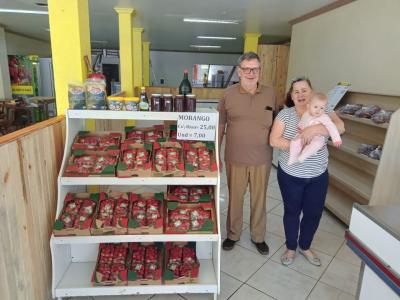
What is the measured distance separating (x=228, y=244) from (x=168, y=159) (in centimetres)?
112

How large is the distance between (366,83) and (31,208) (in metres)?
3.68

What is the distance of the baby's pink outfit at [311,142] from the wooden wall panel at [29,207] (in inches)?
62.4

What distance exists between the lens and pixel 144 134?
2.13 metres

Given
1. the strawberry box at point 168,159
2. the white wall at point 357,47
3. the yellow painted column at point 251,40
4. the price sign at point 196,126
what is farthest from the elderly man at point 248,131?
the yellow painted column at point 251,40

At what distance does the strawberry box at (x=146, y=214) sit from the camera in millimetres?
1842

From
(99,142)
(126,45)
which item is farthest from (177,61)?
(99,142)

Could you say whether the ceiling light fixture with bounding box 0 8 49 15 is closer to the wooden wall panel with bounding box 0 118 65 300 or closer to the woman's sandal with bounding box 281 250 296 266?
the wooden wall panel with bounding box 0 118 65 300

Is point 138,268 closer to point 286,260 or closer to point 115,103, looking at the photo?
point 115,103

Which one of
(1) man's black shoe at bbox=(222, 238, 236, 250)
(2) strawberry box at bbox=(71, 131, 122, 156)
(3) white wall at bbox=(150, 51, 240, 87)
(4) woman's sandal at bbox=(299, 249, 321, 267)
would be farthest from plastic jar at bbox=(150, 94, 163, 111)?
(3) white wall at bbox=(150, 51, 240, 87)

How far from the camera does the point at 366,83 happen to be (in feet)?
11.6

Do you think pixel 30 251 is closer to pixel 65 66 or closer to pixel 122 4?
pixel 65 66

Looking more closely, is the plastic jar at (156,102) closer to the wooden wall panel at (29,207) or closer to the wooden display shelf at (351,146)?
the wooden wall panel at (29,207)

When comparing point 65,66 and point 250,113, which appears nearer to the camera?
point 250,113

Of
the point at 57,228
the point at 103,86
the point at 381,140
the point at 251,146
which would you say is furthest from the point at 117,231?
the point at 381,140
